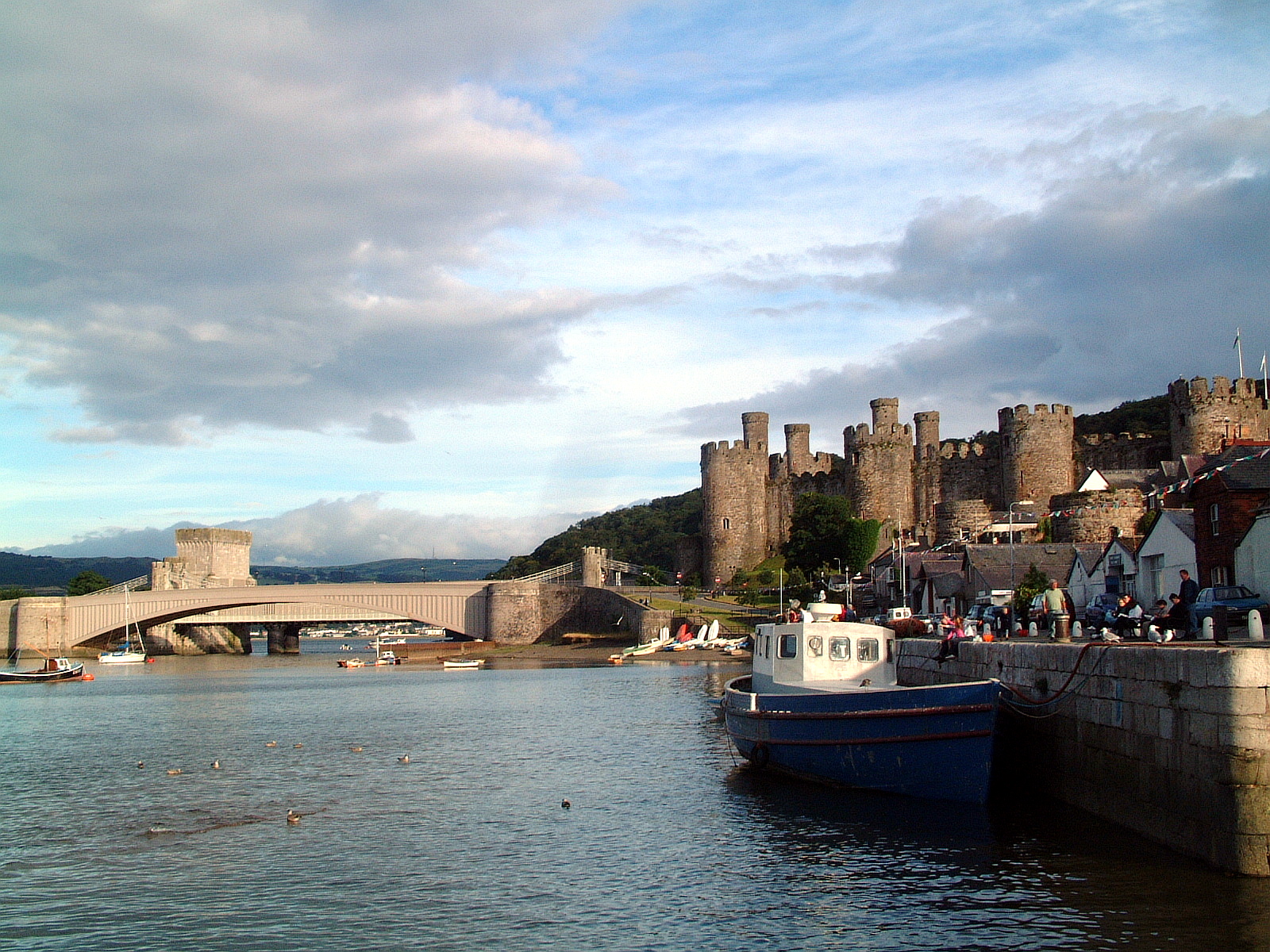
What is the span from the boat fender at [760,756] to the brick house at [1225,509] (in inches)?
502

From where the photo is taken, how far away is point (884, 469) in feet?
246

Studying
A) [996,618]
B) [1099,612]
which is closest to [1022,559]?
[996,618]

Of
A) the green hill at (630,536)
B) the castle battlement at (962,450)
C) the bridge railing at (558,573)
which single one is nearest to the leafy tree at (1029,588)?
the castle battlement at (962,450)

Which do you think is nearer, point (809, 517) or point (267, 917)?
point (267, 917)

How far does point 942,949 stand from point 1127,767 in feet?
15.5

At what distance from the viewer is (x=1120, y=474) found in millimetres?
61031

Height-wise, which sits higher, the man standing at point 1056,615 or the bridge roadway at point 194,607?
the man standing at point 1056,615

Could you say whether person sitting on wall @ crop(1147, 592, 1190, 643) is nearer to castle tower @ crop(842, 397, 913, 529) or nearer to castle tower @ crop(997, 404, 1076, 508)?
castle tower @ crop(997, 404, 1076, 508)

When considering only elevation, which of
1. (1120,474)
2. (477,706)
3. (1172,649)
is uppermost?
(1120,474)

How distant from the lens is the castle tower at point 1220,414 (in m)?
59.1

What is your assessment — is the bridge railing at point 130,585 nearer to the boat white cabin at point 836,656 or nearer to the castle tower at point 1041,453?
the castle tower at point 1041,453

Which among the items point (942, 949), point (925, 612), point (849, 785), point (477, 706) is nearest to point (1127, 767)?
point (942, 949)

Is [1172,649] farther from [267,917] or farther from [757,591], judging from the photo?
[757,591]

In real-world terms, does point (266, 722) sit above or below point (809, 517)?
below
